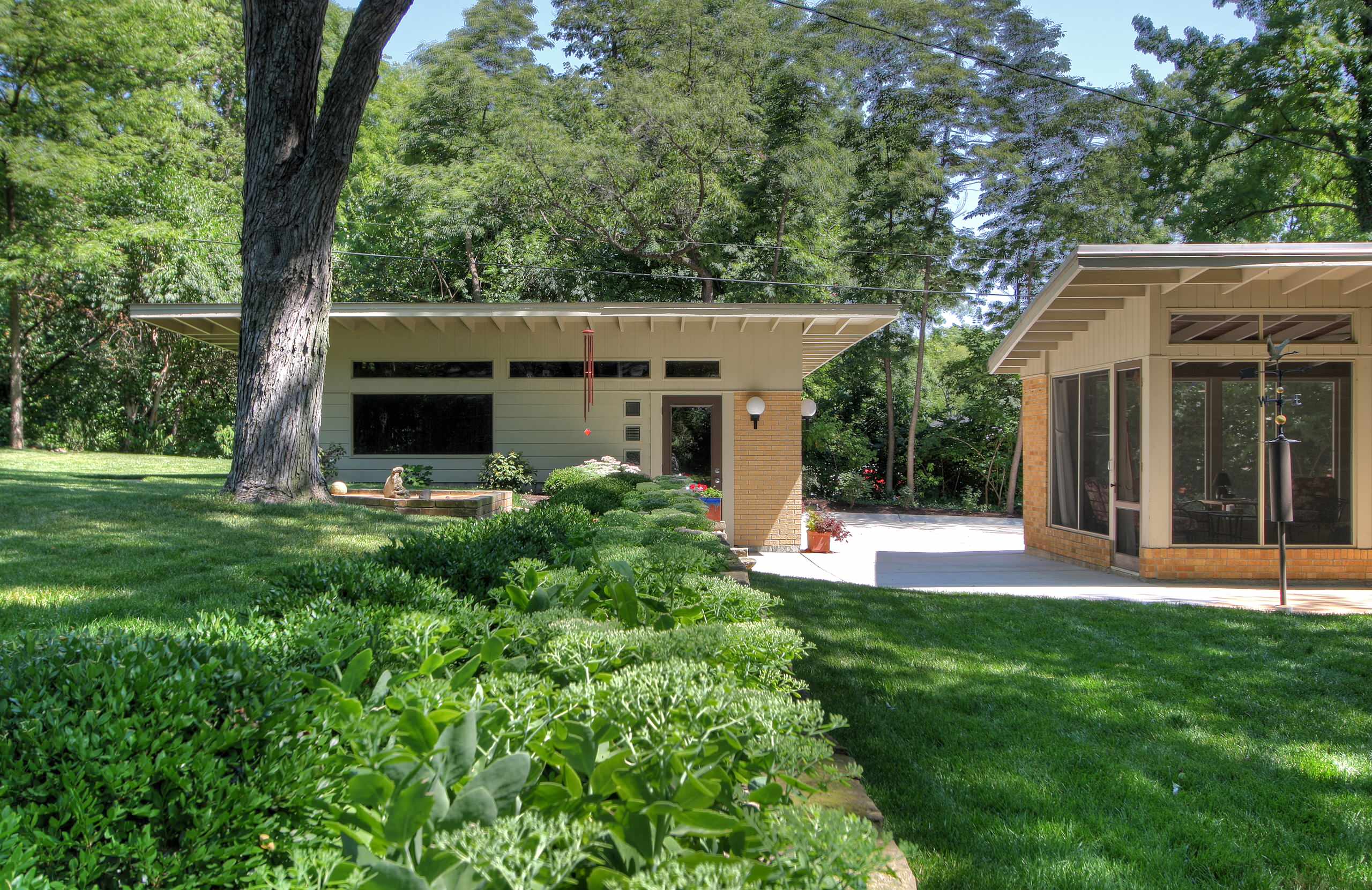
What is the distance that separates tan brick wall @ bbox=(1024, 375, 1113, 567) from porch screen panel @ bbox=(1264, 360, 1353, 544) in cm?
233

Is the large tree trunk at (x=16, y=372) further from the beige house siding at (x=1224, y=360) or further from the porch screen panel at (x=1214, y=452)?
the porch screen panel at (x=1214, y=452)

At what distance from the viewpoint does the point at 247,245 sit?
7258mm

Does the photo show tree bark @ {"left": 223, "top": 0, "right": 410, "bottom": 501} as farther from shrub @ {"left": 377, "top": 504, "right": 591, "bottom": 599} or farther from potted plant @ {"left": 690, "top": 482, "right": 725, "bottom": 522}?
potted plant @ {"left": 690, "top": 482, "right": 725, "bottom": 522}

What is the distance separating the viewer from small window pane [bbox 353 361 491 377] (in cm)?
1329

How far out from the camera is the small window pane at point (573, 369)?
13273 millimetres

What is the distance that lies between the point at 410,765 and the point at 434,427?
12.5m

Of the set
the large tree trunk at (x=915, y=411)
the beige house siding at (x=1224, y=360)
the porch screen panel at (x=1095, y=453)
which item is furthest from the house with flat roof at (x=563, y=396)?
the large tree trunk at (x=915, y=411)

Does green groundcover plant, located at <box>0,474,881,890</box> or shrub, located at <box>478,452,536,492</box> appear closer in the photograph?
green groundcover plant, located at <box>0,474,881,890</box>

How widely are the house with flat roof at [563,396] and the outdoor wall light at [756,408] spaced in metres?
0.06

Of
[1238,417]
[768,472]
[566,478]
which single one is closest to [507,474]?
[566,478]

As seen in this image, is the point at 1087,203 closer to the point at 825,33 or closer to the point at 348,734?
the point at 825,33

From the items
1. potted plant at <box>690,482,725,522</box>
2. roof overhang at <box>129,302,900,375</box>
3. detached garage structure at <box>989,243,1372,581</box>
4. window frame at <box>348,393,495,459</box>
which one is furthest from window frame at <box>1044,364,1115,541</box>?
window frame at <box>348,393,495,459</box>

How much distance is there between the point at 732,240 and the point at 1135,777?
20139 millimetres

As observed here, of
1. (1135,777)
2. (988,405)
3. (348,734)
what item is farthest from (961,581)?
(988,405)
